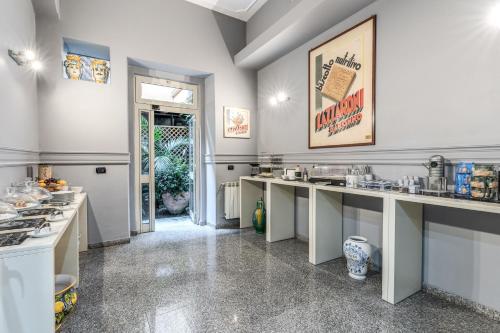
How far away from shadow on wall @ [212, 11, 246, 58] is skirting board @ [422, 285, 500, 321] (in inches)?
166

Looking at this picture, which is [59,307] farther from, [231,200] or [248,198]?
[248,198]

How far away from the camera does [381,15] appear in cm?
250

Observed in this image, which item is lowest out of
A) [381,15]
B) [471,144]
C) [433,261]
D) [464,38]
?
[433,261]

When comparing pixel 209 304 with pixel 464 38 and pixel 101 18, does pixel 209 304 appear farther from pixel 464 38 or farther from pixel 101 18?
pixel 101 18

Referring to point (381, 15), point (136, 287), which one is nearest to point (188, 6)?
point (381, 15)

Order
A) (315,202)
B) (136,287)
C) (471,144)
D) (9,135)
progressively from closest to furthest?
1. (471,144)
2. (9,135)
3. (136,287)
4. (315,202)

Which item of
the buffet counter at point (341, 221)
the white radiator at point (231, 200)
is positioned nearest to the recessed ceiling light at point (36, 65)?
the white radiator at point (231, 200)

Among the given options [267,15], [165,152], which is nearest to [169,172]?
[165,152]

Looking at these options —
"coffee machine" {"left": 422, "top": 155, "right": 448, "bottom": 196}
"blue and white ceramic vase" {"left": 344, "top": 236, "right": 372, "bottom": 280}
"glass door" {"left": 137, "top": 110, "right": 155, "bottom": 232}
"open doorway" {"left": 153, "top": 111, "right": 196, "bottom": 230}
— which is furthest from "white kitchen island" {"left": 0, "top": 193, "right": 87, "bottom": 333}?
"open doorway" {"left": 153, "top": 111, "right": 196, "bottom": 230}

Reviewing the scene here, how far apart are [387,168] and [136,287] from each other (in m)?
2.66

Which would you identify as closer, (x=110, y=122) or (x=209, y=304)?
(x=209, y=304)

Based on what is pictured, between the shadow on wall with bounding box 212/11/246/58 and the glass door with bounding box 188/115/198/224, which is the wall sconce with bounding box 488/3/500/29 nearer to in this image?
the shadow on wall with bounding box 212/11/246/58

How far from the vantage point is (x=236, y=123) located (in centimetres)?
440

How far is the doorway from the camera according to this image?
13.1 feet
